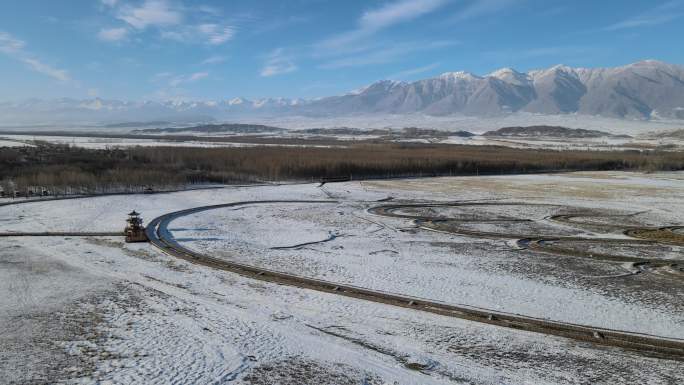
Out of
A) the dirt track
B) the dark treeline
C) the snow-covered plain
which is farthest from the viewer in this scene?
the dark treeline

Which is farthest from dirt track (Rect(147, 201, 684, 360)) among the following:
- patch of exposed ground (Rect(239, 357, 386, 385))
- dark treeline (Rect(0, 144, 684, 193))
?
dark treeline (Rect(0, 144, 684, 193))

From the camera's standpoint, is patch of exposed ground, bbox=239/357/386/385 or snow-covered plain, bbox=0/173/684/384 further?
snow-covered plain, bbox=0/173/684/384

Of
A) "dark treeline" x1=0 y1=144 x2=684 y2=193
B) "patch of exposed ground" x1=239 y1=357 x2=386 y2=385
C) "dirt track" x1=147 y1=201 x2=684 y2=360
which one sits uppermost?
"dark treeline" x1=0 y1=144 x2=684 y2=193

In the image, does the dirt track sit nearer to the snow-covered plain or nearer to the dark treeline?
the snow-covered plain

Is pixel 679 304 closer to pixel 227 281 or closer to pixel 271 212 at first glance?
pixel 227 281

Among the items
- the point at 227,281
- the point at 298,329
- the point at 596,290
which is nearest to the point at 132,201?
the point at 227,281

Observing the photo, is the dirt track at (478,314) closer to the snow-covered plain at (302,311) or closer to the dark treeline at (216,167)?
the snow-covered plain at (302,311)

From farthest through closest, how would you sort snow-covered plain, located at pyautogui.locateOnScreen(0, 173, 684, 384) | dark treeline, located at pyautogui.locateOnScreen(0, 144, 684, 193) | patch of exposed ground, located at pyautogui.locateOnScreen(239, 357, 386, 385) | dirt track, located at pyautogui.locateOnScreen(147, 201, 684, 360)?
dark treeline, located at pyautogui.locateOnScreen(0, 144, 684, 193), dirt track, located at pyautogui.locateOnScreen(147, 201, 684, 360), snow-covered plain, located at pyautogui.locateOnScreen(0, 173, 684, 384), patch of exposed ground, located at pyautogui.locateOnScreen(239, 357, 386, 385)

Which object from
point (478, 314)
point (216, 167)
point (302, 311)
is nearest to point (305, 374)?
point (302, 311)

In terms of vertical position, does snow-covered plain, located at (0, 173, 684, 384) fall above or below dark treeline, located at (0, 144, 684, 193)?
below
